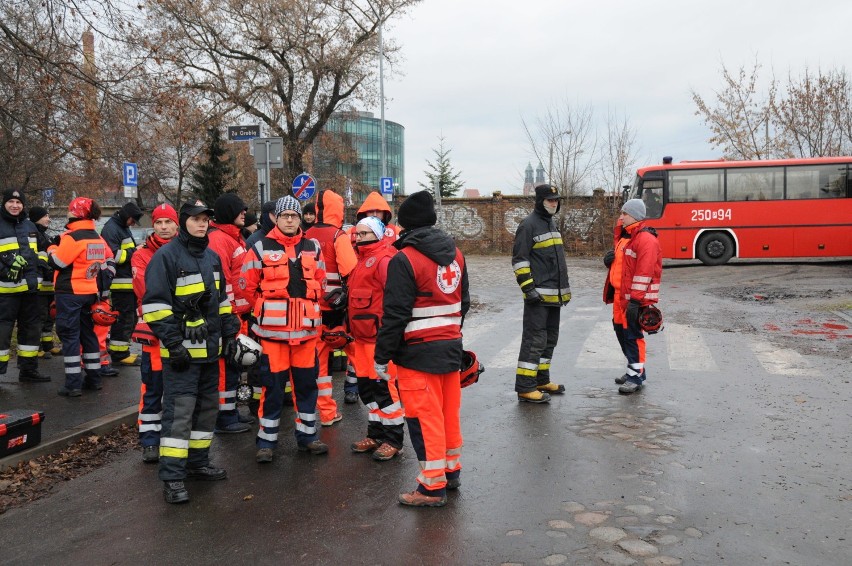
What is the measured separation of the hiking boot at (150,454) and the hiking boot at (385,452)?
1753 millimetres

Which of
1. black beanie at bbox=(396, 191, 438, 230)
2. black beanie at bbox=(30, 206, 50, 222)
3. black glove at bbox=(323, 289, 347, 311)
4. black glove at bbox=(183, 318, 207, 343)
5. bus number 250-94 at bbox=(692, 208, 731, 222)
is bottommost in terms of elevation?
black glove at bbox=(183, 318, 207, 343)

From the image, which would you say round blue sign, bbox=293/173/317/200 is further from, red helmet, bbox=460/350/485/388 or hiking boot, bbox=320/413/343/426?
red helmet, bbox=460/350/485/388

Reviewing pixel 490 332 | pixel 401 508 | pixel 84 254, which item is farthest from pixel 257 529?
pixel 490 332

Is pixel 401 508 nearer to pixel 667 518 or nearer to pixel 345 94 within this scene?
pixel 667 518

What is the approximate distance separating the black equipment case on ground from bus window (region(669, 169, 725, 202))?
73.5 feet

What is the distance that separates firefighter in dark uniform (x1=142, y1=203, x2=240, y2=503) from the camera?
15.7ft

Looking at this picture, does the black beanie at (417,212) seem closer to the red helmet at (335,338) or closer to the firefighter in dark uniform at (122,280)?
the red helmet at (335,338)

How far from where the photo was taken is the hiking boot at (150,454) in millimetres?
5688

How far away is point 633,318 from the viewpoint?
24.3 feet

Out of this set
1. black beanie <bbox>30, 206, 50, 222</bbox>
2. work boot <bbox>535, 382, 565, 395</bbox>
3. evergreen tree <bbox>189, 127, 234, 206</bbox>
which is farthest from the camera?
evergreen tree <bbox>189, 127, 234, 206</bbox>

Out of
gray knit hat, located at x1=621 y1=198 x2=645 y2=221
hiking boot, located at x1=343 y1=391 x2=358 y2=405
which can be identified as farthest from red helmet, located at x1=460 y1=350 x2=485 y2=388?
gray knit hat, located at x1=621 y1=198 x2=645 y2=221

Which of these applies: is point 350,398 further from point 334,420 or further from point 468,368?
point 468,368

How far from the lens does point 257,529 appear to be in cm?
427

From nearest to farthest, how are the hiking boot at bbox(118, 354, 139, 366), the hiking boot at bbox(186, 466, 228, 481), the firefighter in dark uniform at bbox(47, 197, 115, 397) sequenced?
the hiking boot at bbox(186, 466, 228, 481) → the firefighter in dark uniform at bbox(47, 197, 115, 397) → the hiking boot at bbox(118, 354, 139, 366)
